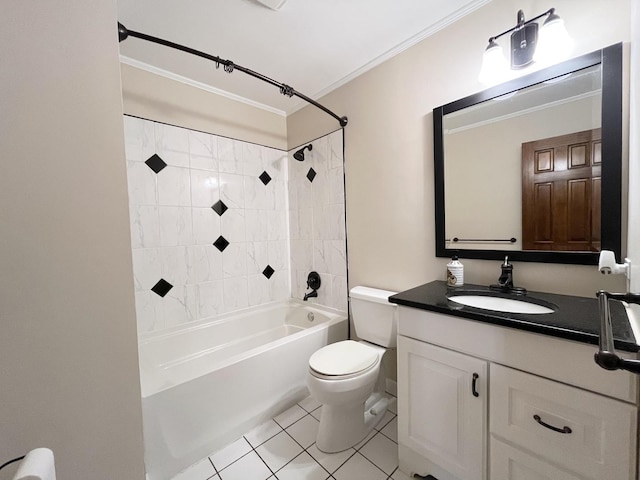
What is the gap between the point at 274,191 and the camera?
2473mm

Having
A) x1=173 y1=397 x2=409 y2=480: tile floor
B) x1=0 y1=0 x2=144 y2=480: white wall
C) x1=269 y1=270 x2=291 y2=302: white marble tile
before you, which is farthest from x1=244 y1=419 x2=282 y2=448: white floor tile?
x1=269 y1=270 x2=291 y2=302: white marble tile

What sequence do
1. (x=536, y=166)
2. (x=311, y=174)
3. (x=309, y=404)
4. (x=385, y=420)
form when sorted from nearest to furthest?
(x=536, y=166), (x=385, y=420), (x=309, y=404), (x=311, y=174)

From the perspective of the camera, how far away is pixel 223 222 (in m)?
2.15

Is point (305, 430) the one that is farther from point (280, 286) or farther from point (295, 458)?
point (280, 286)

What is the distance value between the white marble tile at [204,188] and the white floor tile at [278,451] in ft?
5.50

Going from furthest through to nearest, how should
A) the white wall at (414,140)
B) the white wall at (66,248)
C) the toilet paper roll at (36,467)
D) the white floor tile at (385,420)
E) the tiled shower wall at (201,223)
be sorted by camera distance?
the tiled shower wall at (201,223)
the white floor tile at (385,420)
the white wall at (414,140)
the white wall at (66,248)
the toilet paper roll at (36,467)

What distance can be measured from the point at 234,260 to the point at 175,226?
53 centimetres

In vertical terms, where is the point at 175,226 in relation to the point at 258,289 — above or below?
above

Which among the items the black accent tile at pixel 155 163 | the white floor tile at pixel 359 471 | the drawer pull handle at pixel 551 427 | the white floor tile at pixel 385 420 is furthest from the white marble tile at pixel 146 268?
the drawer pull handle at pixel 551 427

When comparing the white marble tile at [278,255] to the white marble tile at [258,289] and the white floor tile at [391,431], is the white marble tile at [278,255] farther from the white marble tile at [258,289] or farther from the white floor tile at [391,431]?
the white floor tile at [391,431]

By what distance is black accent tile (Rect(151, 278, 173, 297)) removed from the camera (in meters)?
1.84

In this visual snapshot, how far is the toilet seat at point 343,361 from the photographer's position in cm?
130

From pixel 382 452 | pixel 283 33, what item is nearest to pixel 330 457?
pixel 382 452

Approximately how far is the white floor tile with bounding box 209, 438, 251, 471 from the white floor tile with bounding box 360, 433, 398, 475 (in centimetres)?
64
